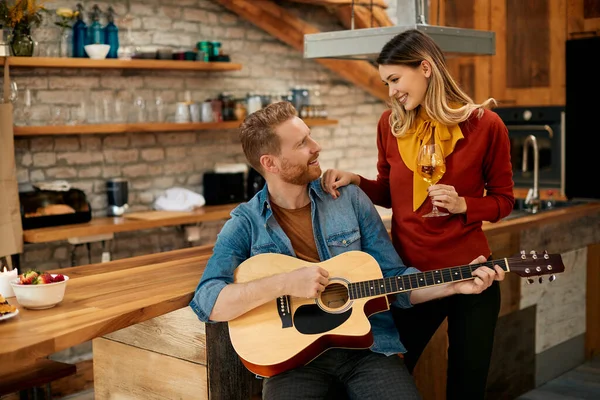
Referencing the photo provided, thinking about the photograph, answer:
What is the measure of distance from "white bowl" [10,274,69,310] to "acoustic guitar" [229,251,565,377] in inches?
20.9

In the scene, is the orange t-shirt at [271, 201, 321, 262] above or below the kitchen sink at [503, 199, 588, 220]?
above

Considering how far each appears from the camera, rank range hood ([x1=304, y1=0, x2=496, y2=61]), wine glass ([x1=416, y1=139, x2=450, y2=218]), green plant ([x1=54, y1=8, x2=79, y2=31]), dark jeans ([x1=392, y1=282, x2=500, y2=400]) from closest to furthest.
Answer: wine glass ([x1=416, y1=139, x2=450, y2=218]), dark jeans ([x1=392, y1=282, x2=500, y2=400]), range hood ([x1=304, y1=0, x2=496, y2=61]), green plant ([x1=54, y1=8, x2=79, y2=31])

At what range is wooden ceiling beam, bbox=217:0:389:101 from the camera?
643cm

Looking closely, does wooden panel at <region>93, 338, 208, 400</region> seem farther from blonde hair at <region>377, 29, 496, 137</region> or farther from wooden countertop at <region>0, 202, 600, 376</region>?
blonde hair at <region>377, 29, 496, 137</region>

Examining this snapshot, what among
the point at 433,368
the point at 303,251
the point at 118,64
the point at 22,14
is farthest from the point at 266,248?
the point at 118,64

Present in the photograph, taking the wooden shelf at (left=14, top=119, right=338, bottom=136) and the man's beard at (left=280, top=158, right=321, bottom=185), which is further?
the wooden shelf at (left=14, top=119, right=338, bottom=136)

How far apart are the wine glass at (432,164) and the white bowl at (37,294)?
116 cm

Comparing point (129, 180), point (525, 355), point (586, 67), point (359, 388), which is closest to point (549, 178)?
point (586, 67)

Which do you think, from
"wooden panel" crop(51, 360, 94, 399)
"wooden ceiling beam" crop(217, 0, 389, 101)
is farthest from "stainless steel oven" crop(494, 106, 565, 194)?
"wooden panel" crop(51, 360, 94, 399)

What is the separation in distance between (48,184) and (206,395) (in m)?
2.93

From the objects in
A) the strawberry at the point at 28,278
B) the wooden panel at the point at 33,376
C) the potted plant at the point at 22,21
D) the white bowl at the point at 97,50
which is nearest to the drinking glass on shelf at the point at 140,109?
the white bowl at the point at 97,50

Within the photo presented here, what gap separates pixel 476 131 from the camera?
102 inches

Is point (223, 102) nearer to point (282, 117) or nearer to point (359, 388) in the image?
point (282, 117)

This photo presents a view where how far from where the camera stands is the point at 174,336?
8.75ft
